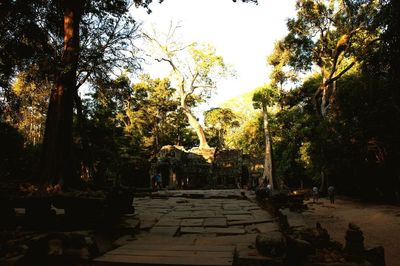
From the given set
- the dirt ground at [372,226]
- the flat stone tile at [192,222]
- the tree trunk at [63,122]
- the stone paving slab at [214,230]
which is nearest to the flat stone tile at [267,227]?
the stone paving slab at [214,230]

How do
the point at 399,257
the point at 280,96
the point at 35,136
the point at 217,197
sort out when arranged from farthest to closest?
the point at 35,136, the point at 280,96, the point at 217,197, the point at 399,257

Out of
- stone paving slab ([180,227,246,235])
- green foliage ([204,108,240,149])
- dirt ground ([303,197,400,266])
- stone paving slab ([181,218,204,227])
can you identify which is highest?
green foliage ([204,108,240,149])

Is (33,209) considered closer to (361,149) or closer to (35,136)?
(361,149)

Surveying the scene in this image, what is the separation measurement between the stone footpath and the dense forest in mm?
2439

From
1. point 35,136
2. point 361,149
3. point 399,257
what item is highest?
point 35,136

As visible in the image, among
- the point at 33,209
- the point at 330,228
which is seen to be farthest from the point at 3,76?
the point at 330,228

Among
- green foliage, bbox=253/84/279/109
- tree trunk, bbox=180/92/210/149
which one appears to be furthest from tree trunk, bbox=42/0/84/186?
green foliage, bbox=253/84/279/109

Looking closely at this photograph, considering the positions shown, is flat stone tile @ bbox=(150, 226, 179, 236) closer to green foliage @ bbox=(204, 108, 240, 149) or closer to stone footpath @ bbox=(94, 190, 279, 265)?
stone footpath @ bbox=(94, 190, 279, 265)

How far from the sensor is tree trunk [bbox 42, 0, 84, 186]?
708cm

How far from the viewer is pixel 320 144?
18469 mm

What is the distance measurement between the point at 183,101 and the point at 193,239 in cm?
2316

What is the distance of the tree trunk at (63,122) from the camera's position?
7082 millimetres

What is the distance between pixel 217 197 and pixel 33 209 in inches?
306

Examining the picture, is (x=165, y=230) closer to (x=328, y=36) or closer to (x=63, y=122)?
(x=63, y=122)
